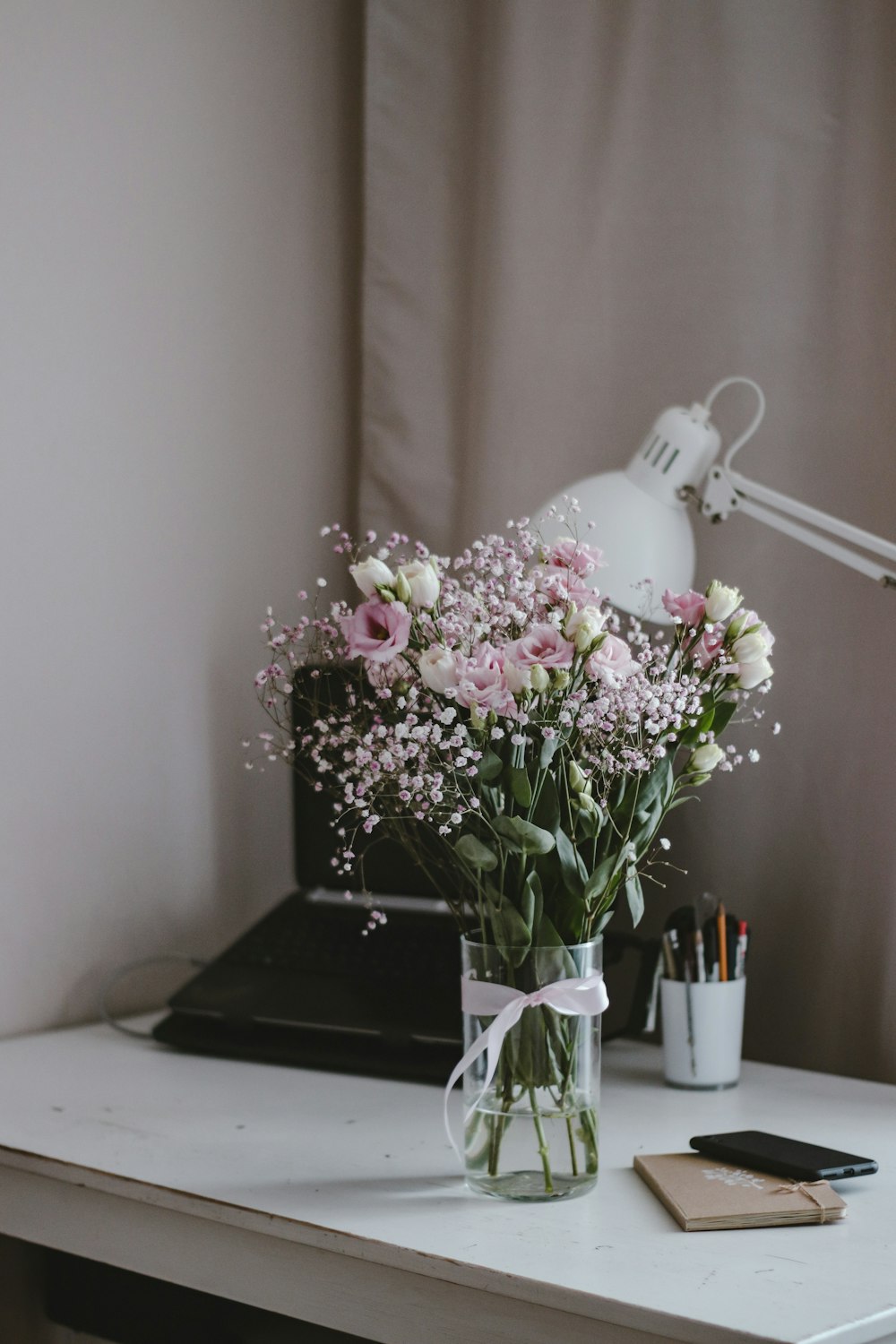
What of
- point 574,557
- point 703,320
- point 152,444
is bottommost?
point 574,557

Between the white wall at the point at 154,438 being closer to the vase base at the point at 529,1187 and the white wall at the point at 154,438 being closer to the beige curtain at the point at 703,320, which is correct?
the beige curtain at the point at 703,320

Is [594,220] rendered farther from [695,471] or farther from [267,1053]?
[267,1053]

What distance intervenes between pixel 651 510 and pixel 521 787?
0.36 metres

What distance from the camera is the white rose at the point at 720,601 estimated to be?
2.61 ft

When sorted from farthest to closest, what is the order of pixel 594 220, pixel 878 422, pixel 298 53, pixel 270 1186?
pixel 298 53 → pixel 594 220 → pixel 878 422 → pixel 270 1186

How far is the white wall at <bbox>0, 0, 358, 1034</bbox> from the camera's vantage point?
3.86 ft

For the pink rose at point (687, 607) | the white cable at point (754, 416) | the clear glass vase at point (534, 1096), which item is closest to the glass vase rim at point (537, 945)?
the clear glass vase at point (534, 1096)

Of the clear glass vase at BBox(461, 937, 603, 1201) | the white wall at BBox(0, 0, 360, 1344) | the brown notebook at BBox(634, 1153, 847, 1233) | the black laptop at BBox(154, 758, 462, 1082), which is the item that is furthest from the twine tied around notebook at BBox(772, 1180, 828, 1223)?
the white wall at BBox(0, 0, 360, 1344)

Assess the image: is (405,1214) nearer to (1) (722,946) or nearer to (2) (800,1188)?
(2) (800,1188)

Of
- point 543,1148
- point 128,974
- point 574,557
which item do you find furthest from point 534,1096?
point 128,974

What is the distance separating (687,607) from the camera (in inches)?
32.4

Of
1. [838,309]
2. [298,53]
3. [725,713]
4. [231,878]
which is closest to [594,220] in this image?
[838,309]

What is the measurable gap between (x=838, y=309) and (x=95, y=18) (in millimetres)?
759

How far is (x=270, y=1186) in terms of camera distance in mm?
823
